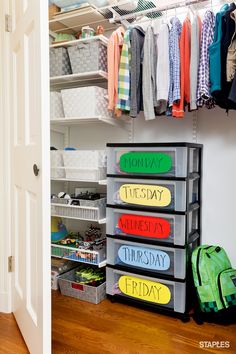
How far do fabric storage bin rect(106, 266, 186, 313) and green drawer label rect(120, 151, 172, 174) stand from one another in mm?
654

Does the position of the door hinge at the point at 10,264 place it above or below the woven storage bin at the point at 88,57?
below

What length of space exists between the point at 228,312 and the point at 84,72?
171 cm

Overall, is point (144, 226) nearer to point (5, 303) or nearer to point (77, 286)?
point (77, 286)

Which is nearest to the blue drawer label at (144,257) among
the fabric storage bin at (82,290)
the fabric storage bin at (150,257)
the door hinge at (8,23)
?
the fabric storage bin at (150,257)

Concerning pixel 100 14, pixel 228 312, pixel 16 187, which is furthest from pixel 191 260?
pixel 100 14

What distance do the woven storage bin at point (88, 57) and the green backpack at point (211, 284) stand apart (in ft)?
4.39

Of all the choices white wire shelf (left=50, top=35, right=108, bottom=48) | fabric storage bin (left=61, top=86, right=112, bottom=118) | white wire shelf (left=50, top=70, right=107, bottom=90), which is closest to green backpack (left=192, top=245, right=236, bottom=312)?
fabric storage bin (left=61, top=86, right=112, bottom=118)

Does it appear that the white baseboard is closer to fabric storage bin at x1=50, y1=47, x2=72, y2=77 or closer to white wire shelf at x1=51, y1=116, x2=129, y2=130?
white wire shelf at x1=51, y1=116, x2=129, y2=130

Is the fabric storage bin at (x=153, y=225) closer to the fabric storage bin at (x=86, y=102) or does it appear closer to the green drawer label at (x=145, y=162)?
the green drawer label at (x=145, y=162)

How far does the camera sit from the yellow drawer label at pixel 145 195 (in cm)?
176

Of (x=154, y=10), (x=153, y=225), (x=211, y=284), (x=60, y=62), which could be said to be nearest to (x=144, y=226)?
(x=153, y=225)

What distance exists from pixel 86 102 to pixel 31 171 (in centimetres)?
83

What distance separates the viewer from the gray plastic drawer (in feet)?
5.63

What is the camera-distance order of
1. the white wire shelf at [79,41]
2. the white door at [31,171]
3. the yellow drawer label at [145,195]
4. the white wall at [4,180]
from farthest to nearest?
the white wire shelf at [79,41] < the yellow drawer label at [145,195] < the white wall at [4,180] < the white door at [31,171]
